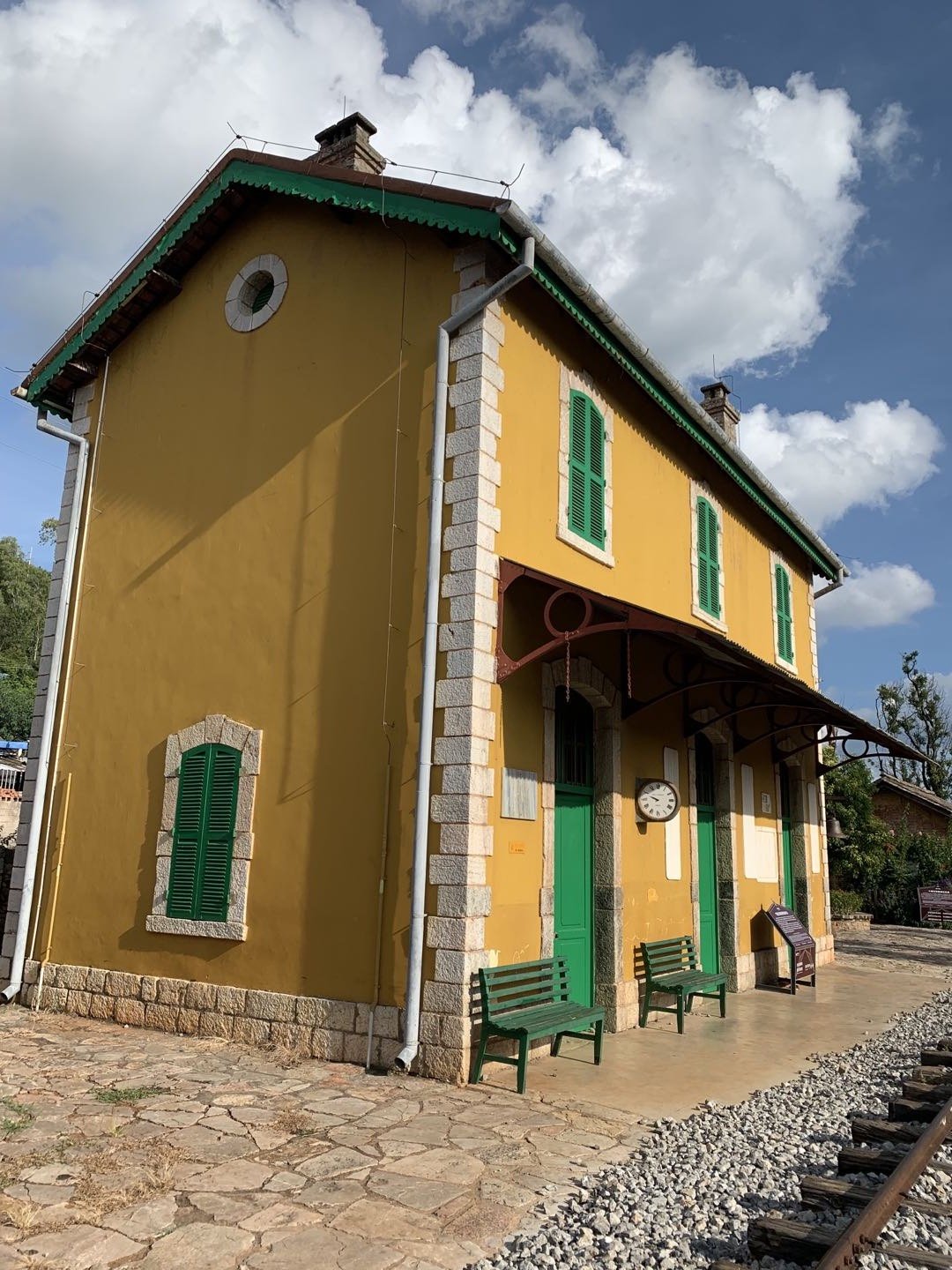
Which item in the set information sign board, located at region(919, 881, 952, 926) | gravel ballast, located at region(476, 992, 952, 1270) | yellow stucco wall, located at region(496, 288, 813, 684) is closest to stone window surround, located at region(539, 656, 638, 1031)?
yellow stucco wall, located at region(496, 288, 813, 684)

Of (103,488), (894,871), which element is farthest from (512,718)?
(894,871)

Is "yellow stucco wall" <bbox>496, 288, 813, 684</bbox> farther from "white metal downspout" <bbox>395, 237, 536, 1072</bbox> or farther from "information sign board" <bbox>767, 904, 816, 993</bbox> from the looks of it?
"information sign board" <bbox>767, 904, 816, 993</bbox>

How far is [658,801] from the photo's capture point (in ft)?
29.3

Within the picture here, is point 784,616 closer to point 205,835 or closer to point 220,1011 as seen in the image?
point 205,835

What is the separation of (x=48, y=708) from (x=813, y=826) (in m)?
9.85

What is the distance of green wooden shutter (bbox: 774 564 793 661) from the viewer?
13492mm

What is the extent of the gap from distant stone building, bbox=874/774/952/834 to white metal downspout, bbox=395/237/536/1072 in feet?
73.8

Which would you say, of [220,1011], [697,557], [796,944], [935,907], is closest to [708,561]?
[697,557]

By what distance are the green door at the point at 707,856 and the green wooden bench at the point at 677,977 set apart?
1049 mm

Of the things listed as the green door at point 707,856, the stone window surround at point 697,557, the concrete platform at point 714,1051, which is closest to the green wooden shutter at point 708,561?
the stone window surround at point 697,557

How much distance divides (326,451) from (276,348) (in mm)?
→ 1268

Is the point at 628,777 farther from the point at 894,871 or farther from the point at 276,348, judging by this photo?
the point at 894,871

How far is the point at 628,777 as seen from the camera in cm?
875

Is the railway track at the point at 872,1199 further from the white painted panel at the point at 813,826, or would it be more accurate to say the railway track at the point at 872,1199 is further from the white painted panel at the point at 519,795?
the white painted panel at the point at 813,826
